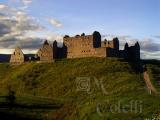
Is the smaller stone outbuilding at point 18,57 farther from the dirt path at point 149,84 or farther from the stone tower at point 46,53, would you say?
the dirt path at point 149,84

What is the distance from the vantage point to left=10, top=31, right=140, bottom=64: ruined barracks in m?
163

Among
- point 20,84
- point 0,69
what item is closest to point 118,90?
point 20,84

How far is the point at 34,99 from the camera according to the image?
120 metres

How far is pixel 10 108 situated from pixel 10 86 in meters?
45.3

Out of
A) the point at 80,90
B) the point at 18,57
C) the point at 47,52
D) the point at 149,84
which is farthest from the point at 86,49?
the point at 149,84

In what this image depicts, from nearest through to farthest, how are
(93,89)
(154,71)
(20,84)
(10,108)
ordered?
(10,108) → (93,89) → (154,71) → (20,84)

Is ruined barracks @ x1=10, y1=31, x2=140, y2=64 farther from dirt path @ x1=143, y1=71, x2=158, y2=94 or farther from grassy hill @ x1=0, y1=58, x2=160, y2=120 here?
dirt path @ x1=143, y1=71, x2=158, y2=94

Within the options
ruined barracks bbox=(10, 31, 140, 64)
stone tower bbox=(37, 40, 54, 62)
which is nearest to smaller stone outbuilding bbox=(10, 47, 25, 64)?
ruined barracks bbox=(10, 31, 140, 64)

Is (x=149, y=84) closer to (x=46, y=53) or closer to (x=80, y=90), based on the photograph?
(x=80, y=90)

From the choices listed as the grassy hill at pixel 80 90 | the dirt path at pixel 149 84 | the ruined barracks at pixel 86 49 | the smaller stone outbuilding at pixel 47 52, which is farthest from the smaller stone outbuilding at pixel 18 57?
the dirt path at pixel 149 84

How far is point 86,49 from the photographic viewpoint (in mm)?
168125

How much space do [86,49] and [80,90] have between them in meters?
41.9

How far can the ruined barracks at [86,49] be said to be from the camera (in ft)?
534

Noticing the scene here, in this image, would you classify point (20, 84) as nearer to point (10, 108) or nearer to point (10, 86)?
point (10, 86)
